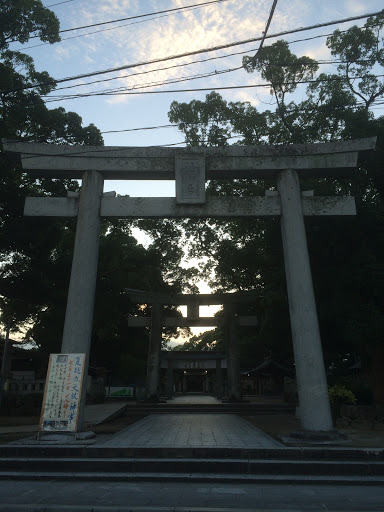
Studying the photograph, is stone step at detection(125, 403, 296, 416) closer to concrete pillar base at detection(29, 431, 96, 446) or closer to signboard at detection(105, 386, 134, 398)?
signboard at detection(105, 386, 134, 398)

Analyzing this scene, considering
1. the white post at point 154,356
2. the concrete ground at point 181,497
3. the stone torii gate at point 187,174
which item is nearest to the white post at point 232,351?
the white post at point 154,356

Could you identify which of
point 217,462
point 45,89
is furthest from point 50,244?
point 217,462

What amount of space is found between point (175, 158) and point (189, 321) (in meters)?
10.9

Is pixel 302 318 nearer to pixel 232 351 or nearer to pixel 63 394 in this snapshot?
pixel 63 394

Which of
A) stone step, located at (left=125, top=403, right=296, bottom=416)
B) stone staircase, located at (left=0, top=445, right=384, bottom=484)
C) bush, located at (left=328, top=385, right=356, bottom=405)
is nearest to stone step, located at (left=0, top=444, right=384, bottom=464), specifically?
stone staircase, located at (left=0, top=445, right=384, bottom=484)

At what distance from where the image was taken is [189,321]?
62.0 ft

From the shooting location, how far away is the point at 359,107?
43.1ft

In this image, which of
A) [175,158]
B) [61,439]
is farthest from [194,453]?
[175,158]

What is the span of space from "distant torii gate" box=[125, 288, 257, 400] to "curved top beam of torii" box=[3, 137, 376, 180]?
9.48m

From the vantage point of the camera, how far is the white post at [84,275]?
8.23 meters

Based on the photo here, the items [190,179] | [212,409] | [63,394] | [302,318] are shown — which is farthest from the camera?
[212,409]

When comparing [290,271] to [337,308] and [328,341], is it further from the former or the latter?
[328,341]

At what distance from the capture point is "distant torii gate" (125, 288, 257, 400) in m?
18.3

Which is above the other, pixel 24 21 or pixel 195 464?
pixel 24 21
